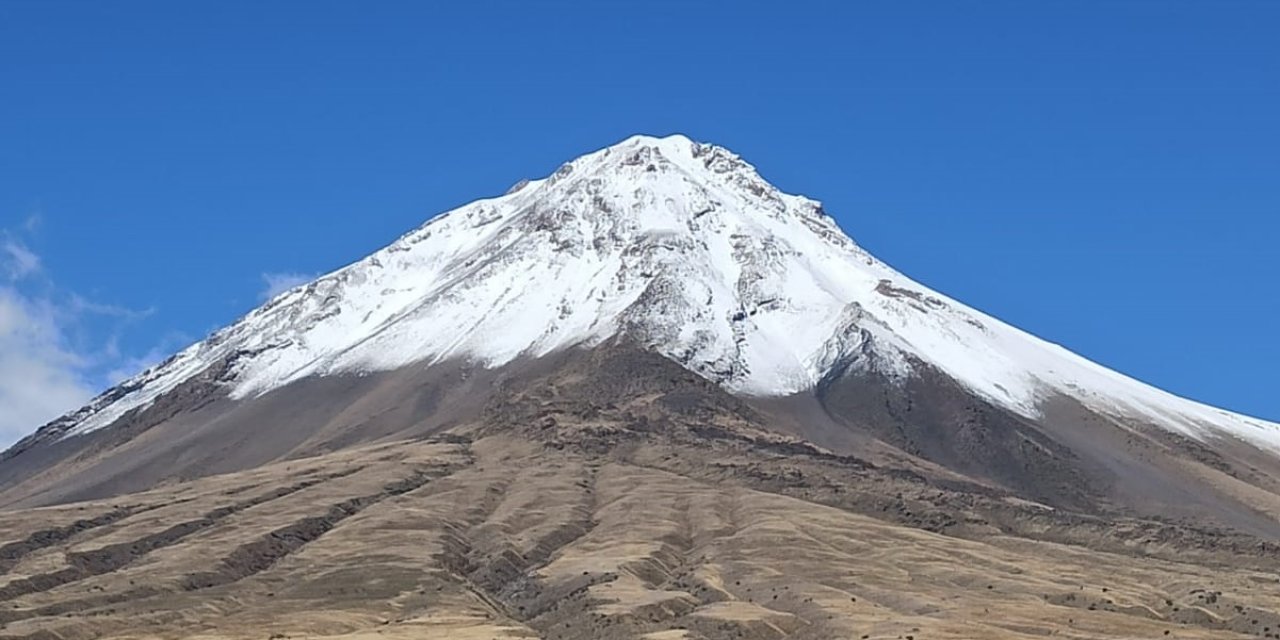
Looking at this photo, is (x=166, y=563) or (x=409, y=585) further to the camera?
(x=166, y=563)

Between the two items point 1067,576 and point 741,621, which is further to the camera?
point 1067,576

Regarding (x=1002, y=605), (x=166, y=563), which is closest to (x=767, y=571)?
(x=1002, y=605)

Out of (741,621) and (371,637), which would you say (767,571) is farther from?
(371,637)

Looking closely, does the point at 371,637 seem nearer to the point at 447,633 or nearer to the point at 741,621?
the point at 447,633

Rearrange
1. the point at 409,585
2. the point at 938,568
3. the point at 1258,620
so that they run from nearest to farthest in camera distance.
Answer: the point at 1258,620
the point at 409,585
the point at 938,568

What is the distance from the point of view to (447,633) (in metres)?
149

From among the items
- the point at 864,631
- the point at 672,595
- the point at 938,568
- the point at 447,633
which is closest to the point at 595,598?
the point at 672,595

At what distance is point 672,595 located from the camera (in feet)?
548

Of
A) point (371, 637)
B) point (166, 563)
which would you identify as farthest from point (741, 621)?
point (166, 563)

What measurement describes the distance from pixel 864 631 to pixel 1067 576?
2528 inches

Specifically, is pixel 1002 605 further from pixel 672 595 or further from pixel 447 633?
pixel 447 633

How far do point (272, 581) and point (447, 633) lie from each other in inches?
1916

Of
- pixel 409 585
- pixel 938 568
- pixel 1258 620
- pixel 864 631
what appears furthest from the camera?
pixel 938 568

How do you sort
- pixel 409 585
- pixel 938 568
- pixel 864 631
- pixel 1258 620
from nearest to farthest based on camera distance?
pixel 864 631
pixel 1258 620
pixel 409 585
pixel 938 568
